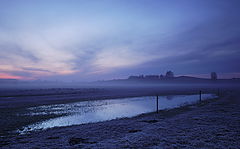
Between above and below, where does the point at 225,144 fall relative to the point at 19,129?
above

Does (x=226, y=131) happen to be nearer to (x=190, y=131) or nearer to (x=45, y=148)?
(x=190, y=131)

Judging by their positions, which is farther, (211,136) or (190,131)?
(190,131)

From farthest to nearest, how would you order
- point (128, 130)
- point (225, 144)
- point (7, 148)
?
point (128, 130)
point (7, 148)
point (225, 144)

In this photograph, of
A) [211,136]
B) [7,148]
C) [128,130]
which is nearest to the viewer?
[7,148]

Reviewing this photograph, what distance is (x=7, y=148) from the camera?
7.71 m

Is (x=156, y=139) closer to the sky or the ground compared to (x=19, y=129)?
closer to the sky

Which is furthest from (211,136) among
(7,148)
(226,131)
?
(7,148)

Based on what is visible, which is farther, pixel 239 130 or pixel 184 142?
pixel 239 130

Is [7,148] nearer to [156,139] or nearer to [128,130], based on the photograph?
[128,130]

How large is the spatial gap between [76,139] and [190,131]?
25.1 feet

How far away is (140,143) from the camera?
7.38m

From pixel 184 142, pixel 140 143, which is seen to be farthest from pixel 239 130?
pixel 140 143

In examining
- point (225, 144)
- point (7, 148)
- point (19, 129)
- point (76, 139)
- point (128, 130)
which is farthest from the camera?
point (19, 129)

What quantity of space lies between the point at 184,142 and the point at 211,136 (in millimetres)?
2180
